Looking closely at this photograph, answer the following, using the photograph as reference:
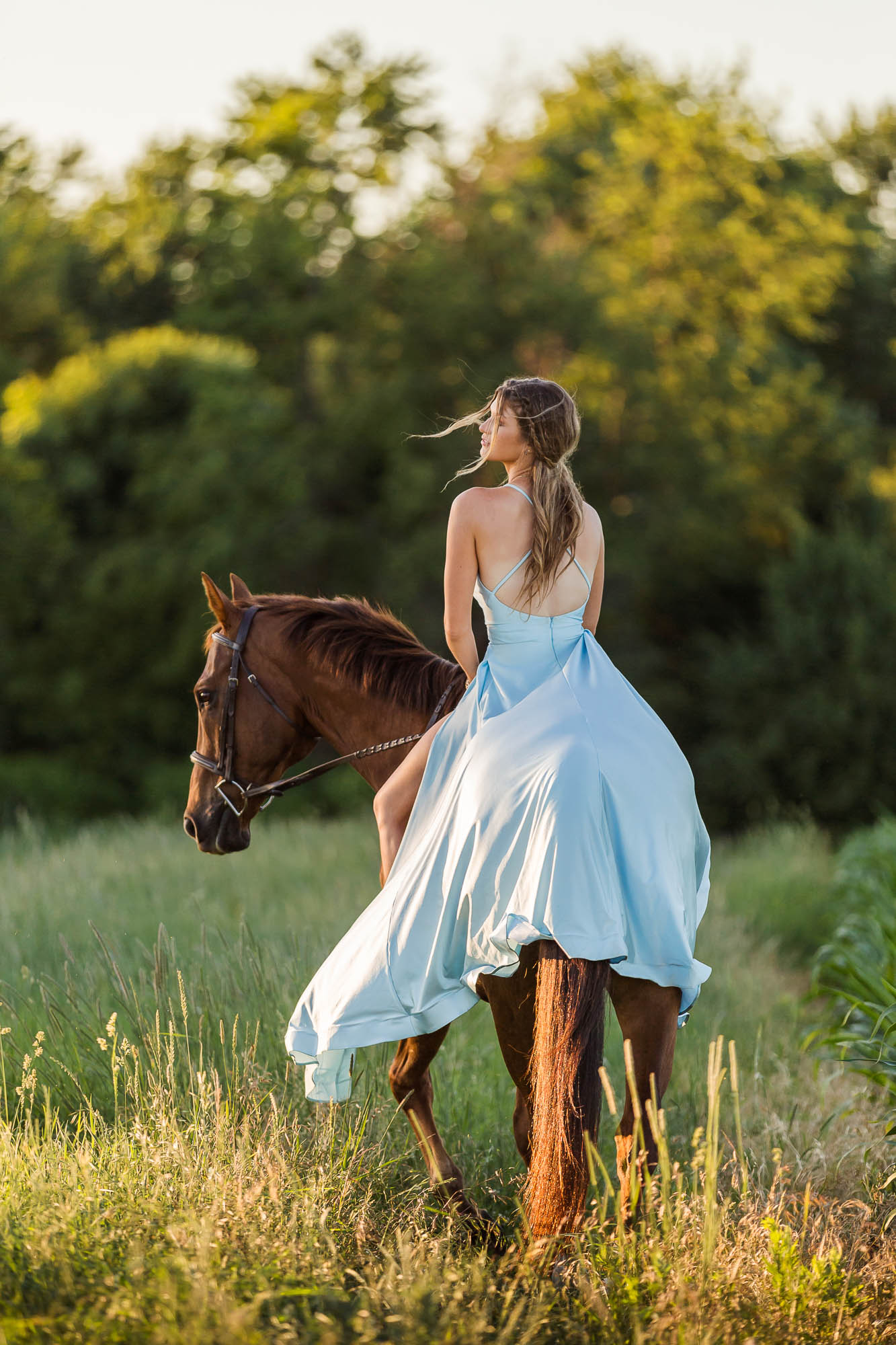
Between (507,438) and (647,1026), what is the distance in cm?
171

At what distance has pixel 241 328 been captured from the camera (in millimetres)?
24328

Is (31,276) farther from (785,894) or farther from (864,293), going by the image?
(864,293)

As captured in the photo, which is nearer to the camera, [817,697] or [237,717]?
[237,717]

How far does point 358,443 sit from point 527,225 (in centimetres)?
617

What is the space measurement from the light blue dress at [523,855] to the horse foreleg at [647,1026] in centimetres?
8

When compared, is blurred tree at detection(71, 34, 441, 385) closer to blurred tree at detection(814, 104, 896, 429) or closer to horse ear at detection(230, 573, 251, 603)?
blurred tree at detection(814, 104, 896, 429)

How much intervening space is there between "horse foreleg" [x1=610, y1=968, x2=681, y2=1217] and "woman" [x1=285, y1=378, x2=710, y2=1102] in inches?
3.3

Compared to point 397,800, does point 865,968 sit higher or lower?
lower

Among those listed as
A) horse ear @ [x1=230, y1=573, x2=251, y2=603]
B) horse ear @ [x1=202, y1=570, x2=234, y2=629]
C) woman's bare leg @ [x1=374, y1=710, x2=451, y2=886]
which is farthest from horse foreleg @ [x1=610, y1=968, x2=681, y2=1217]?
horse ear @ [x1=230, y1=573, x2=251, y2=603]

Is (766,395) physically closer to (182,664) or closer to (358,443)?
(358,443)

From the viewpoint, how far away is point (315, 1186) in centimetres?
327

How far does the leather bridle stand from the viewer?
429 cm

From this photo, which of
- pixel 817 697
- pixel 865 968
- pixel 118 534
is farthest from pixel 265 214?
pixel 865 968

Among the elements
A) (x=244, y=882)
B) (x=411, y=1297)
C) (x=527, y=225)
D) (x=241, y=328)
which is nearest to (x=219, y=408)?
(x=241, y=328)
